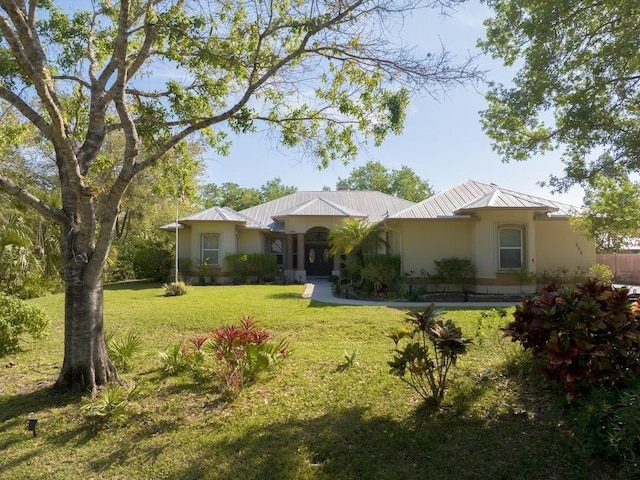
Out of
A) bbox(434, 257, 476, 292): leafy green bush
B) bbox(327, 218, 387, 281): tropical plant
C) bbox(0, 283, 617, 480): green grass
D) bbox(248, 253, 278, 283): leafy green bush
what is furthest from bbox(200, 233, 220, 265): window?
bbox(0, 283, 617, 480): green grass

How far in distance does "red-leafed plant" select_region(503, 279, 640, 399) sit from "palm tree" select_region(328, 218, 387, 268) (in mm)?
13503

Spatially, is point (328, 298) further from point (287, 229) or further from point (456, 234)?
point (287, 229)

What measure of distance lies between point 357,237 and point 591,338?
13969 mm

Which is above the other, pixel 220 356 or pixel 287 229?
pixel 287 229

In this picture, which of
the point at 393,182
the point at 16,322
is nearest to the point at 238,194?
the point at 393,182

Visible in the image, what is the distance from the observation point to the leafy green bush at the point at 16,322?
8477mm

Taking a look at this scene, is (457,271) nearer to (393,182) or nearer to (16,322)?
(16,322)

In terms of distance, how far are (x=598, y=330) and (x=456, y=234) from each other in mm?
13281

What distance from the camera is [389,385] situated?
6.23 metres

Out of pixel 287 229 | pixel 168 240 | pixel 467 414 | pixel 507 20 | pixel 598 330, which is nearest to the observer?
pixel 598 330

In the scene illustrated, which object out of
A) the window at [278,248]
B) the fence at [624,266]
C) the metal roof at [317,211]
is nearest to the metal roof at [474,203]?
the metal roof at [317,211]

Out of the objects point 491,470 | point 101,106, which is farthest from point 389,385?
point 101,106

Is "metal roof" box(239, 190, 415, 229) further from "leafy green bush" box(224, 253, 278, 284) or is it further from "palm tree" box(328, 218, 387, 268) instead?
"palm tree" box(328, 218, 387, 268)

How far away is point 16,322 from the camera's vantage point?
8789 millimetres
